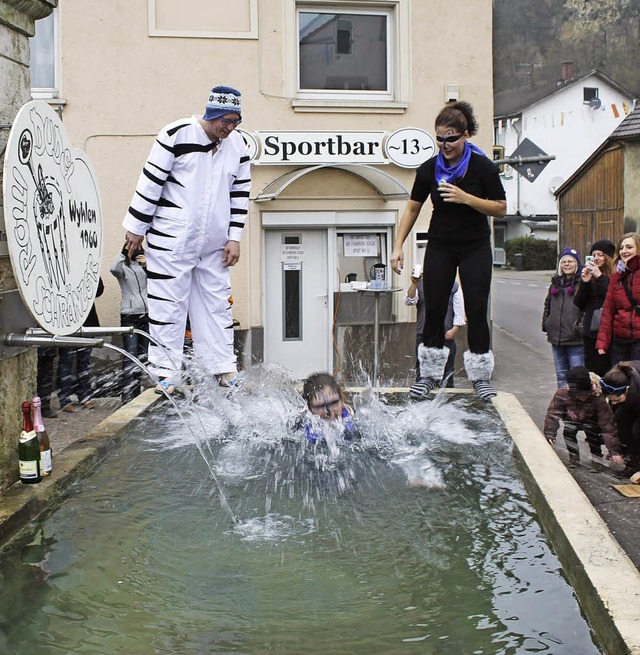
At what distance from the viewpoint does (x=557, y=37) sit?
63.4 m

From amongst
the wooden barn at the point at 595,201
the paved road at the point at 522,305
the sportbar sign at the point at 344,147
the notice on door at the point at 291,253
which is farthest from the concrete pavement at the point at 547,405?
the wooden barn at the point at 595,201

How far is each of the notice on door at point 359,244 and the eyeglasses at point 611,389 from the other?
6819 millimetres

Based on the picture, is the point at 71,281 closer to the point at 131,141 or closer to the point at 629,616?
the point at 629,616

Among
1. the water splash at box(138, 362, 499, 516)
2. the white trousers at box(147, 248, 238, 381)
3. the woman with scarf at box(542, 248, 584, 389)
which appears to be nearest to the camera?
the water splash at box(138, 362, 499, 516)

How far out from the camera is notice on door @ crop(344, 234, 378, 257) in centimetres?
1406

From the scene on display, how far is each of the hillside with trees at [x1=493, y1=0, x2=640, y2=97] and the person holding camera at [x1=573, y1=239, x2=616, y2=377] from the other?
52.5 m

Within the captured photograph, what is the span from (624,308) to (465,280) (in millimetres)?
2782

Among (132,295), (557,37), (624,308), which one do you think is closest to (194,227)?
(624,308)

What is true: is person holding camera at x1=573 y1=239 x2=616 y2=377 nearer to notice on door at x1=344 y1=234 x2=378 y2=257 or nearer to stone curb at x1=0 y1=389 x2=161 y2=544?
stone curb at x1=0 y1=389 x2=161 y2=544

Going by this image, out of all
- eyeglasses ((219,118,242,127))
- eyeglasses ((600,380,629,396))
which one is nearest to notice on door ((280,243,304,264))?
eyeglasses ((600,380,629,396))

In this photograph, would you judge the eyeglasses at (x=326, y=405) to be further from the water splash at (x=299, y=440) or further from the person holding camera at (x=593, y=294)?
the person holding camera at (x=593, y=294)

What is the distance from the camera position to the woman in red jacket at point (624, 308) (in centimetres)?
821

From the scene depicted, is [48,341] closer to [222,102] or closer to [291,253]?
[222,102]

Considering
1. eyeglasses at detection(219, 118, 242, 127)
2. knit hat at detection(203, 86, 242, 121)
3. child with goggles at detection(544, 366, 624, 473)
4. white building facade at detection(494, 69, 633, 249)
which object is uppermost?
white building facade at detection(494, 69, 633, 249)
